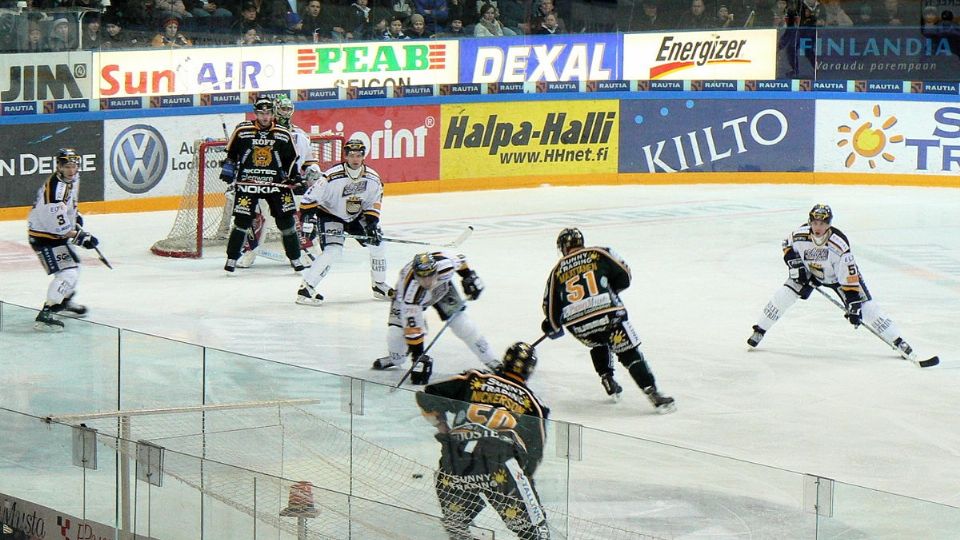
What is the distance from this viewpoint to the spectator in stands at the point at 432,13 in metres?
19.2

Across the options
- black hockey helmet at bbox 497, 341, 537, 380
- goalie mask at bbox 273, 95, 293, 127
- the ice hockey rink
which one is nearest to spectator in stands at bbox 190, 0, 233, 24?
the ice hockey rink

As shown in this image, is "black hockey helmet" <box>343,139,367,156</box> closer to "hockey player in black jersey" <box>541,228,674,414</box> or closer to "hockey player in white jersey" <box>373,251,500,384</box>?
"hockey player in white jersey" <box>373,251,500,384</box>

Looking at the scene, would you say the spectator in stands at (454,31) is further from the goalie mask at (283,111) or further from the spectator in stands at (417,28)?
the goalie mask at (283,111)

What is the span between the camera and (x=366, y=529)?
5.95 metres

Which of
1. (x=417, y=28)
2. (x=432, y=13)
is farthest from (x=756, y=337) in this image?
(x=432, y=13)

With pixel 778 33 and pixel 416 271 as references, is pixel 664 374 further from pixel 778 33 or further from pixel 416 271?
pixel 778 33

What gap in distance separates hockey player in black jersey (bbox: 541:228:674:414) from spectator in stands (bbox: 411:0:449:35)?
9999 mm

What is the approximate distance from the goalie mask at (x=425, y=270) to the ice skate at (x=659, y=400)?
4.78 feet

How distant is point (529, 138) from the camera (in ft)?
63.0

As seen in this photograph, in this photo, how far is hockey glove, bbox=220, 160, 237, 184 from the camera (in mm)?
13359

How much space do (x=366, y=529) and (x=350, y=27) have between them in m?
13.3

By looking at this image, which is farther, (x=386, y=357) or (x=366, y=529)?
(x=386, y=357)

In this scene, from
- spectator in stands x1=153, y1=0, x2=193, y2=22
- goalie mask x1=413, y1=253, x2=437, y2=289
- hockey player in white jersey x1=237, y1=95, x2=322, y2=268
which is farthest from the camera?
spectator in stands x1=153, y1=0, x2=193, y2=22

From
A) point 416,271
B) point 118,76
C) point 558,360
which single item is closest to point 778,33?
point 118,76
